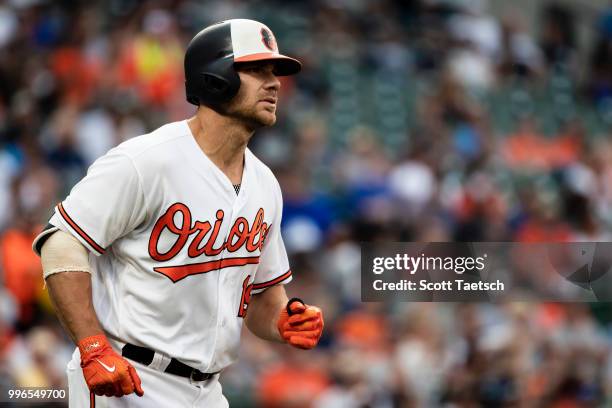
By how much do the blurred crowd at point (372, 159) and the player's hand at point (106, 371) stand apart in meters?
3.18

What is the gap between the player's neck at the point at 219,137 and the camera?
4.00m

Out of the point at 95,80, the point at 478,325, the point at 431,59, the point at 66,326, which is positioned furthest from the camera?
the point at 431,59

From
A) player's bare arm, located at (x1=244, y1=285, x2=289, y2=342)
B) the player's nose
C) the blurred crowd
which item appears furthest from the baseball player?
the blurred crowd

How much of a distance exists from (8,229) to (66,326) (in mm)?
4439

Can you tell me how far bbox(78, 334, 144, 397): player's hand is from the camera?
3469 millimetres

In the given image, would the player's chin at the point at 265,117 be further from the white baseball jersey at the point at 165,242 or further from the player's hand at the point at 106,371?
the player's hand at the point at 106,371

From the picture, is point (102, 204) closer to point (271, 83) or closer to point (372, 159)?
point (271, 83)

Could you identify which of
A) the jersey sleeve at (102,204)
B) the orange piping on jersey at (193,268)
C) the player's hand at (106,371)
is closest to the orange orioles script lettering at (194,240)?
the orange piping on jersey at (193,268)

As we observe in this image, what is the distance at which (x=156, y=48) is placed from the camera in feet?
33.1

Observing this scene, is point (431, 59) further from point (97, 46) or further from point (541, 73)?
point (97, 46)

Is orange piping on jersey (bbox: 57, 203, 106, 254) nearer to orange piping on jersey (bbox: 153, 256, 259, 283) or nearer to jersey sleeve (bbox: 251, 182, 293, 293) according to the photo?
orange piping on jersey (bbox: 153, 256, 259, 283)

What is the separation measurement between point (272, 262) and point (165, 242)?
0.65 metres

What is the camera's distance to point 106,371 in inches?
137

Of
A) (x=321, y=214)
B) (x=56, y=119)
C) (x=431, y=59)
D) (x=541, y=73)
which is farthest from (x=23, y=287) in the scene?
(x=541, y=73)
